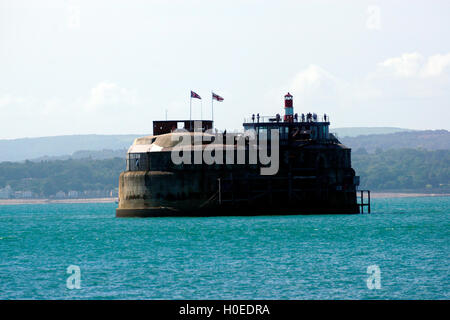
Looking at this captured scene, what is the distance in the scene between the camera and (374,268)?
4119cm

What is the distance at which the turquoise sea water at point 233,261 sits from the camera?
117 feet

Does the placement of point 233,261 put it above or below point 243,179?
below

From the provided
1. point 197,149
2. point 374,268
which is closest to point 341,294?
point 374,268

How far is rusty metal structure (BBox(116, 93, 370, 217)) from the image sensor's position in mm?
80000

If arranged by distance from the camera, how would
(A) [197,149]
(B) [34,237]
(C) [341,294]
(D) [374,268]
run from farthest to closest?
(A) [197,149], (B) [34,237], (D) [374,268], (C) [341,294]

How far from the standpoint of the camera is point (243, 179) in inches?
3157

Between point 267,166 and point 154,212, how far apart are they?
10132 millimetres

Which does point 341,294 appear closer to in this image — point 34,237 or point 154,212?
point 34,237

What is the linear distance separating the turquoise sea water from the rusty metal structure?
23.5 ft

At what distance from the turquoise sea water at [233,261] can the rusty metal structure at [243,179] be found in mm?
7166

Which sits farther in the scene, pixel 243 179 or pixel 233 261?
pixel 243 179

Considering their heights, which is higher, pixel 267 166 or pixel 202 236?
pixel 267 166

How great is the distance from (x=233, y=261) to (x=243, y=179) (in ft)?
115

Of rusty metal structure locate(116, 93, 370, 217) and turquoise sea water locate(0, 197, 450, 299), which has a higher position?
rusty metal structure locate(116, 93, 370, 217)
